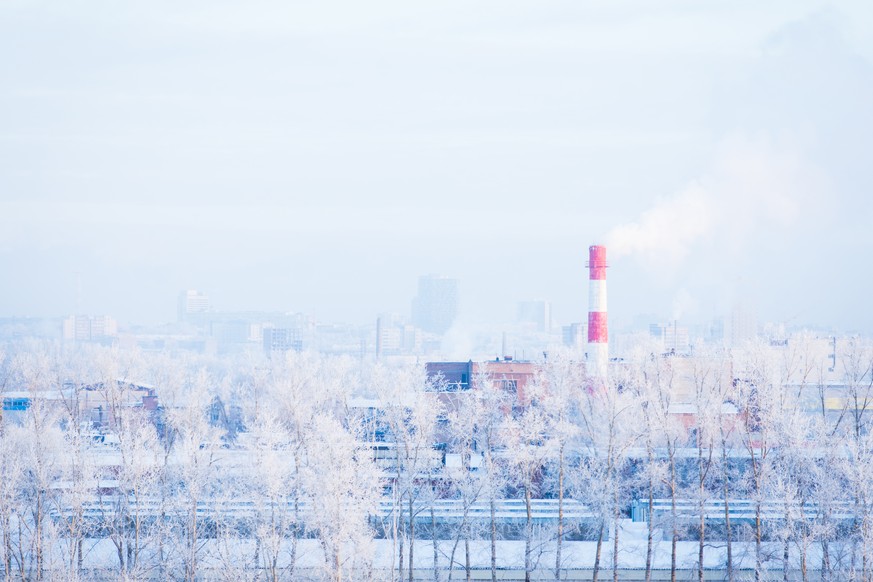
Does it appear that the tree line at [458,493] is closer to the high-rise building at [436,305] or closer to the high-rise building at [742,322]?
the high-rise building at [742,322]

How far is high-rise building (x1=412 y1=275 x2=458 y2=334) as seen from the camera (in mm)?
86812

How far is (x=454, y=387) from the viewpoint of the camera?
89.7ft

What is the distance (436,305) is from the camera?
8819cm

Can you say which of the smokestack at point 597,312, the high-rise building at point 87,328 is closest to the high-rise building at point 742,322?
the smokestack at point 597,312

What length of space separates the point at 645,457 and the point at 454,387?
332 inches

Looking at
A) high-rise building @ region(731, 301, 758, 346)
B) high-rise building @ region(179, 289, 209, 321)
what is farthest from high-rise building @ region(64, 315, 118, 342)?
high-rise building @ region(731, 301, 758, 346)

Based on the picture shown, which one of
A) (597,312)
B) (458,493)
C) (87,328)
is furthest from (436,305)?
(458,493)

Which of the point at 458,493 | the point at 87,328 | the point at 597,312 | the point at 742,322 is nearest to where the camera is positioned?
the point at 458,493

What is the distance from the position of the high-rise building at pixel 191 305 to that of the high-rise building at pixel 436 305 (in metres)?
28.0

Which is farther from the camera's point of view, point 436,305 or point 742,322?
point 436,305

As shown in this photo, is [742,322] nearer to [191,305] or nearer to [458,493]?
[458,493]

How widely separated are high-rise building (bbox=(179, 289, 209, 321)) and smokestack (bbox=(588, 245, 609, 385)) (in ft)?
277

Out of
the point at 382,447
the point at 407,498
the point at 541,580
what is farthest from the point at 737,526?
the point at 382,447

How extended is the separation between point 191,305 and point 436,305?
31630 mm
